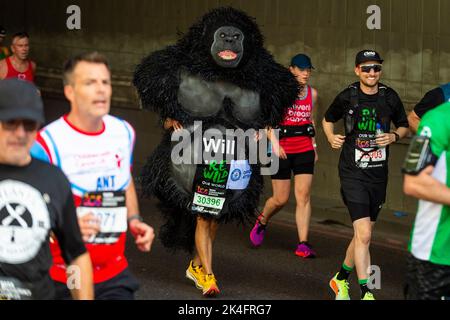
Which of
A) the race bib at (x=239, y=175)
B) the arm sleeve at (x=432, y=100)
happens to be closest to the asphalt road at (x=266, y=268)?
the race bib at (x=239, y=175)

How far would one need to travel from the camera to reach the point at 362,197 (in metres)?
9.20

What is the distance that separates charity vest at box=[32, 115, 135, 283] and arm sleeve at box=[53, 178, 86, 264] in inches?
26.3

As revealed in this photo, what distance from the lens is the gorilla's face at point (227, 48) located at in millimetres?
9375

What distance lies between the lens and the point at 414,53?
12875 mm

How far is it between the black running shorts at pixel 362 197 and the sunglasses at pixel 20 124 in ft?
13.7

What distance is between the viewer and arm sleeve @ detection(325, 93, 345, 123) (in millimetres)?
9508

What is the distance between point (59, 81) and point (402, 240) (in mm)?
8411

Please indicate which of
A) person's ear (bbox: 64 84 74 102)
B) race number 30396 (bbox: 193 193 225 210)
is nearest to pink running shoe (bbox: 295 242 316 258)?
race number 30396 (bbox: 193 193 225 210)

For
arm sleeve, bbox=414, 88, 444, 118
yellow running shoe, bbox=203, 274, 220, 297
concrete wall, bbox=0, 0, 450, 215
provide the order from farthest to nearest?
concrete wall, bbox=0, 0, 450, 215
yellow running shoe, bbox=203, 274, 220, 297
arm sleeve, bbox=414, 88, 444, 118

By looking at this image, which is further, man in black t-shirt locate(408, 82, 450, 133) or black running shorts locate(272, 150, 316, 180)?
black running shorts locate(272, 150, 316, 180)

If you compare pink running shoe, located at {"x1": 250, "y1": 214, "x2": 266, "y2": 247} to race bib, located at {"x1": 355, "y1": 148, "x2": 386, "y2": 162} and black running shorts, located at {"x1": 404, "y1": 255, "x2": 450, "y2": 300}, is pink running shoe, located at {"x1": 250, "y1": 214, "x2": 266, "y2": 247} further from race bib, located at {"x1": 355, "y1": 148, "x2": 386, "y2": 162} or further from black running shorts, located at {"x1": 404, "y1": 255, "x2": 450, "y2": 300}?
black running shorts, located at {"x1": 404, "y1": 255, "x2": 450, "y2": 300}

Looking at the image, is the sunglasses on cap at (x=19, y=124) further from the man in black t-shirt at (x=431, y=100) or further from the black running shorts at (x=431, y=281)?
the man in black t-shirt at (x=431, y=100)
